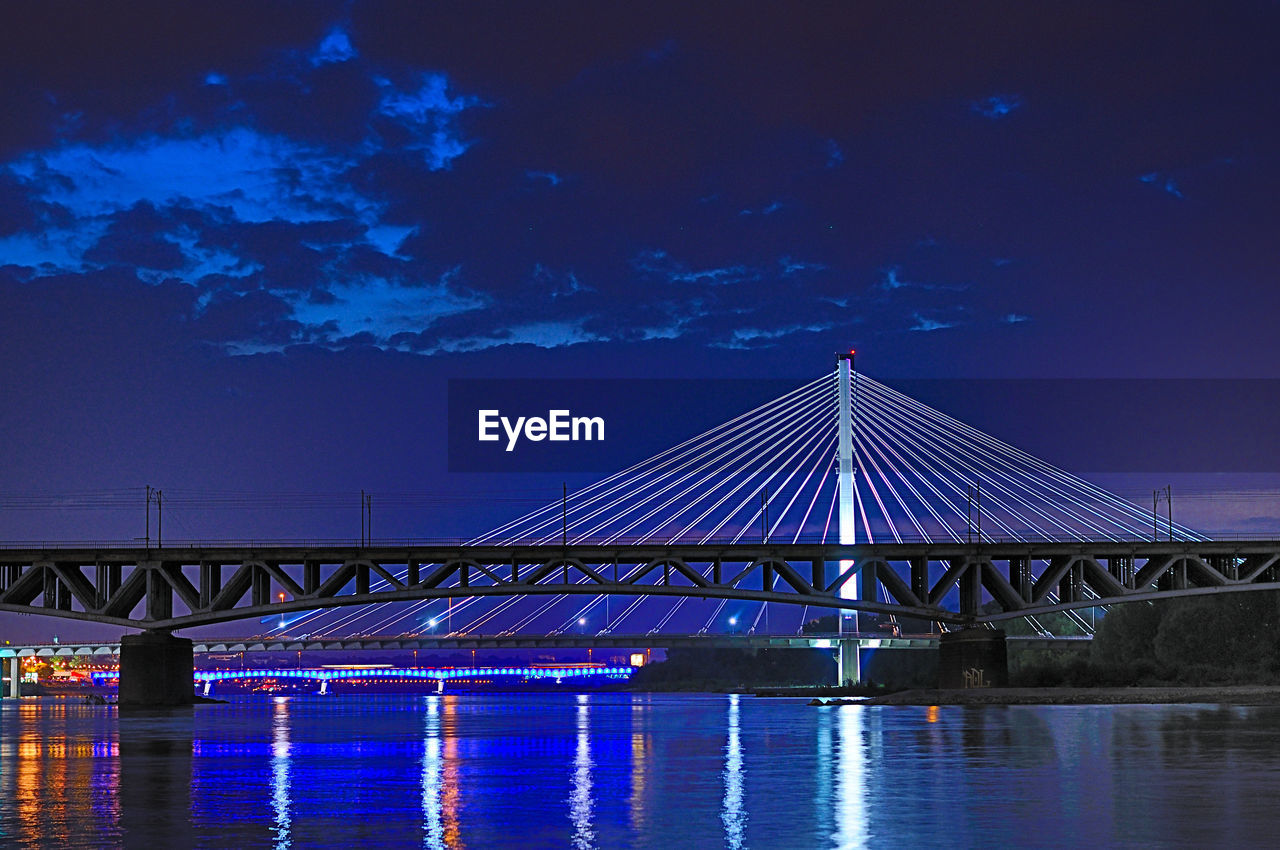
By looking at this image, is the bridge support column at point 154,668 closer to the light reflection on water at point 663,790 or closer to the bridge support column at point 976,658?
the bridge support column at point 976,658

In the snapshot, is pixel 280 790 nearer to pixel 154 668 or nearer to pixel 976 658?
pixel 976 658

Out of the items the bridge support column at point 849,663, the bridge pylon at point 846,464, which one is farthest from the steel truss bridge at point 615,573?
the bridge support column at point 849,663

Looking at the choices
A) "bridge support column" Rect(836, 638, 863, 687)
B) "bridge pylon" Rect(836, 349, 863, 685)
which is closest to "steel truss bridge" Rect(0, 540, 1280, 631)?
"bridge pylon" Rect(836, 349, 863, 685)

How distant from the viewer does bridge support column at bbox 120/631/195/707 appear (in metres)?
108

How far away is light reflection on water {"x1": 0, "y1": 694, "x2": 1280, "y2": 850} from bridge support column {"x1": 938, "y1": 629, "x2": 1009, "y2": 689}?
51238mm

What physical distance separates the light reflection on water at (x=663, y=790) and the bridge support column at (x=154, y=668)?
55038 millimetres

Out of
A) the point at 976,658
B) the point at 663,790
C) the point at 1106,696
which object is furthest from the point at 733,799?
the point at 976,658

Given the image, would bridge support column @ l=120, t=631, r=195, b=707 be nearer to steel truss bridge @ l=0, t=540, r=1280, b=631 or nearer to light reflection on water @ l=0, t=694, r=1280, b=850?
steel truss bridge @ l=0, t=540, r=1280, b=631

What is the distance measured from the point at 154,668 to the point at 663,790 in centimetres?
8582

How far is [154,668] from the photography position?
10844 centimetres

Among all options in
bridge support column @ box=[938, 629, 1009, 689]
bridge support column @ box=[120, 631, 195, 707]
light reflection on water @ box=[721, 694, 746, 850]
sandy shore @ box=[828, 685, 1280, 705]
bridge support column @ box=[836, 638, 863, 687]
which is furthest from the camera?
bridge support column @ box=[836, 638, 863, 687]

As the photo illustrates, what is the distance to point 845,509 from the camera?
10919 centimetres

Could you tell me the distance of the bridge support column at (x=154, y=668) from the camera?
108 metres

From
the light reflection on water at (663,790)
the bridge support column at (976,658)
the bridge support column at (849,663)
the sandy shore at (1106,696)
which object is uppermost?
the light reflection on water at (663,790)
